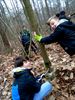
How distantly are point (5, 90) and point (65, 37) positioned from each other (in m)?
2.96

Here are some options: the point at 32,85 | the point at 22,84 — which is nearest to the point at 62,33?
the point at 32,85

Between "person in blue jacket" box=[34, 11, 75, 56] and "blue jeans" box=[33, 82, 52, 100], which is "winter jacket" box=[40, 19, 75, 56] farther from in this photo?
"blue jeans" box=[33, 82, 52, 100]

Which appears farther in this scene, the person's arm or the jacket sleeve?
the jacket sleeve

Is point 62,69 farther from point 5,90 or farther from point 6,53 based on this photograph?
point 6,53

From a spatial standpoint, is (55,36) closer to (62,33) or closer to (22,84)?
(62,33)

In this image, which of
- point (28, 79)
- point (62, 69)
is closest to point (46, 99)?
point (28, 79)

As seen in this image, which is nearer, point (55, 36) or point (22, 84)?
point (22, 84)

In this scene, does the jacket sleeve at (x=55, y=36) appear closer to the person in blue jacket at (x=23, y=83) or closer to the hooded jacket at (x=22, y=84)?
the person in blue jacket at (x=23, y=83)

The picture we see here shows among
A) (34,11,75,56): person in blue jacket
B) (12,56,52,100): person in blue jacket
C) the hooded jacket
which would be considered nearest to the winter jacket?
(34,11,75,56): person in blue jacket

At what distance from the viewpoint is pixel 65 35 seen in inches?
205

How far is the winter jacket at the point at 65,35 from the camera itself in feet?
16.8

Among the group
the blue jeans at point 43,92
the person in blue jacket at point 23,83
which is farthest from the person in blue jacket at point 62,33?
the blue jeans at point 43,92

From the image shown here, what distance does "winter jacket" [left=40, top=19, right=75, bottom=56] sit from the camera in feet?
16.8

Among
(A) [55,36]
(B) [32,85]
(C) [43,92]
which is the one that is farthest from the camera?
(A) [55,36]
